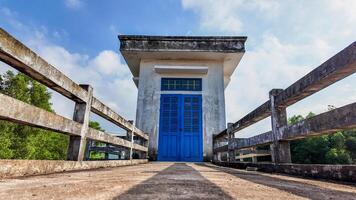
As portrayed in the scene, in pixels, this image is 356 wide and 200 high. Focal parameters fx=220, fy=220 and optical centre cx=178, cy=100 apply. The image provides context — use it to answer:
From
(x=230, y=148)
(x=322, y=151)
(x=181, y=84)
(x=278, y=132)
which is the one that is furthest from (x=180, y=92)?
(x=322, y=151)

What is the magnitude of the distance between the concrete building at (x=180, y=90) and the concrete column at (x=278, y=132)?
6433 mm

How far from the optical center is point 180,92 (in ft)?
33.4

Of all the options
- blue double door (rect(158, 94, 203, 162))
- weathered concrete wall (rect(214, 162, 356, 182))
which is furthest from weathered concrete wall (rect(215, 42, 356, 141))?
blue double door (rect(158, 94, 203, 162))

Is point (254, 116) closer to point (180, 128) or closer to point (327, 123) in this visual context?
point (327, 123)

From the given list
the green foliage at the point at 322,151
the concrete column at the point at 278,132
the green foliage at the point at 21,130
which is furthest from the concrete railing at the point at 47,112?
the green foliage at the point at 322,151

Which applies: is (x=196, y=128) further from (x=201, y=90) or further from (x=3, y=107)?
(x=3, y=107)

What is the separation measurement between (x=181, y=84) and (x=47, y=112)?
27.6 feet

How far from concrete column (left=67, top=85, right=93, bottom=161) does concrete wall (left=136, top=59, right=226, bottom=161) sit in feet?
21.4

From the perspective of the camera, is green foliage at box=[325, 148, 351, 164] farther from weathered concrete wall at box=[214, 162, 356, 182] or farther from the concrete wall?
weathered concrete wall at box=[214, 162, 356, 182]

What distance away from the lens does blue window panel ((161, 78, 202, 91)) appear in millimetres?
10305

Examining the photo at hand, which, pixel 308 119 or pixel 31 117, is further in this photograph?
pixel 308 119

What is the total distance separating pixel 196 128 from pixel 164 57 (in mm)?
3686

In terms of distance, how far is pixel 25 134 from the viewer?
1688 cm

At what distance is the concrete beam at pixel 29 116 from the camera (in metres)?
1.62
